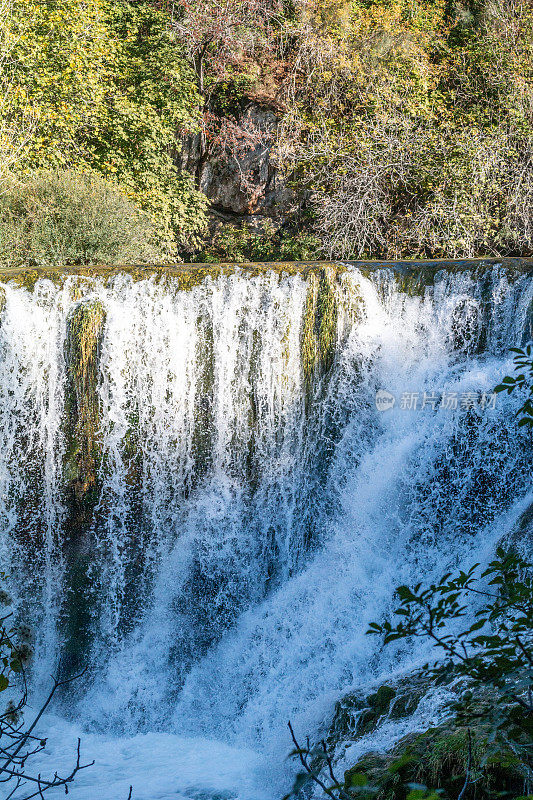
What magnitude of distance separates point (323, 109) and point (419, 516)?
7623 mm

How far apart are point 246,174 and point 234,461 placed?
279 inches

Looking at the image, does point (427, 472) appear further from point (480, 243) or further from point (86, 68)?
point (86, 68)

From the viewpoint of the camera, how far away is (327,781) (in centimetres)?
380

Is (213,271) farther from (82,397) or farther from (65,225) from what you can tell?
(65,225)

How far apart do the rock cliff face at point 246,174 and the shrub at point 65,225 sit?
323 centimetres

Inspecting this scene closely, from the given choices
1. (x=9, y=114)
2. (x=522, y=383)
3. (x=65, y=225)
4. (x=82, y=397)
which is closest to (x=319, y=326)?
(x=82, y=397)

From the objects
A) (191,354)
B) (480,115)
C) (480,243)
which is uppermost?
(480,115)

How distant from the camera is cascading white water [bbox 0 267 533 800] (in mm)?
5324

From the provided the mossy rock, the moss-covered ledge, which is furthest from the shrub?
the mossy rock

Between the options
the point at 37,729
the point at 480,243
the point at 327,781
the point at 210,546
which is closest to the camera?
the point at 327,781

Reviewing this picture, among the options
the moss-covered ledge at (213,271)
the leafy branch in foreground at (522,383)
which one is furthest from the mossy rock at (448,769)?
the moss-covered ledge at (213,271)

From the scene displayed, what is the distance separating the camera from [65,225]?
8.09 metres

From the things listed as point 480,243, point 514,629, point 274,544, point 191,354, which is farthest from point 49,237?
point 514,629

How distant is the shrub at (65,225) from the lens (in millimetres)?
7965
